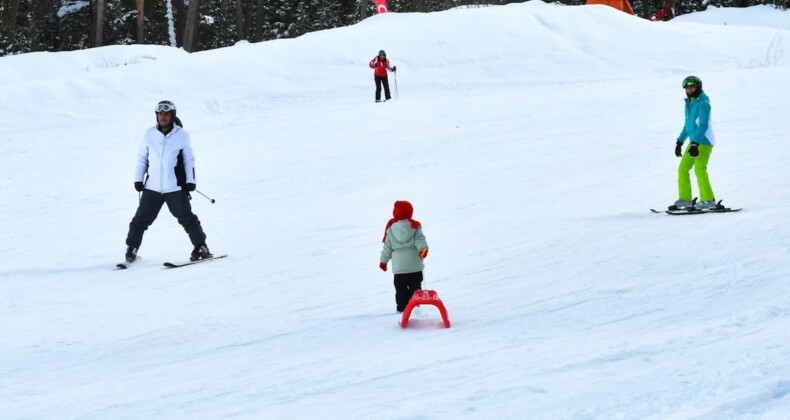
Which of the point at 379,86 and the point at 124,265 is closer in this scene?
the point at 124,265

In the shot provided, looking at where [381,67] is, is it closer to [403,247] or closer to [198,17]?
[403,247]

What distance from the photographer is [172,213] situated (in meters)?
9.86

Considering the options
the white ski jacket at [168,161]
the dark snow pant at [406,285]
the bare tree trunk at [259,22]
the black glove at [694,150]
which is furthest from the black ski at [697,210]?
the bare tree trunk at [259,22]

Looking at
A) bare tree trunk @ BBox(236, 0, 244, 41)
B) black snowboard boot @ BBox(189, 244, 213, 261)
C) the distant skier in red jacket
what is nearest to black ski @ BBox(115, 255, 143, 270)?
black snowboard boot @ BBox(189, 244, 213, 261)

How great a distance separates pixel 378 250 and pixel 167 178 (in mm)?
2211

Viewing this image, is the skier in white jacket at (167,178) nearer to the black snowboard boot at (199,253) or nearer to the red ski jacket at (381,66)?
the black snowboard boot at (199,253)

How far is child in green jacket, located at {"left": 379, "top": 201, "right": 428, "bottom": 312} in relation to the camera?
22.2ft

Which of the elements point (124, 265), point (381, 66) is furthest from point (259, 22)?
point (124, 265)

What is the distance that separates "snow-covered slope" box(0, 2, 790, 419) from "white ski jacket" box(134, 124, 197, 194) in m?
0.83

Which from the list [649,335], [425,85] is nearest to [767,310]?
[649,335]

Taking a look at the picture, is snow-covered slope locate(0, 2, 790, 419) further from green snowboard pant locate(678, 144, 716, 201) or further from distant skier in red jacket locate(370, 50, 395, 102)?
distant skier in red jacket locate(370, 50, 395, 102)

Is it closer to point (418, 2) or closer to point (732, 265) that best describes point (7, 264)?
point (732, 265)

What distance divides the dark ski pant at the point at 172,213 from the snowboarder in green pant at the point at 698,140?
4932 millimetres

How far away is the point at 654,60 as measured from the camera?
26.5 meters
